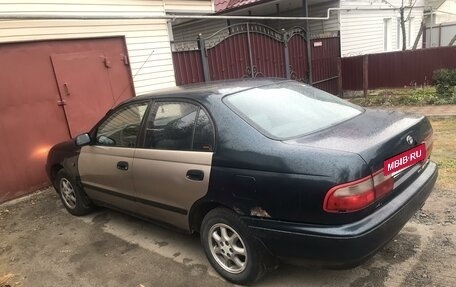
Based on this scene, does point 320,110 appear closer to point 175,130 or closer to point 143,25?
point 175,130

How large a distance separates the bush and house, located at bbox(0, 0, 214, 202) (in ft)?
22.7

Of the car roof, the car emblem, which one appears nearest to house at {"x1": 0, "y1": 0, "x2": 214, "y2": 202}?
the car roof

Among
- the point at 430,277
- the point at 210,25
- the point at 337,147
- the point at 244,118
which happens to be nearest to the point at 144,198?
the point at 244,118

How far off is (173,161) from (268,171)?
3.25ft

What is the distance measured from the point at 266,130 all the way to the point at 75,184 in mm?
2878

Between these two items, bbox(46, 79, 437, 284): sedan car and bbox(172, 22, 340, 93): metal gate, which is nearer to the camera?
bbox(46, 79, 437, 284): sedan car

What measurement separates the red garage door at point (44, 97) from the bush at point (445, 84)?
7.72 m

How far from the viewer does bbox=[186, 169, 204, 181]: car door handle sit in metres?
3.09

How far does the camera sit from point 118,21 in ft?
23.8

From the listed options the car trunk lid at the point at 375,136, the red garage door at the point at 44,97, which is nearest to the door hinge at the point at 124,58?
the red garage door at the point at 44,97

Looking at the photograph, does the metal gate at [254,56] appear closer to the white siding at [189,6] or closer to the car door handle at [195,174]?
the white siding at [189,6]

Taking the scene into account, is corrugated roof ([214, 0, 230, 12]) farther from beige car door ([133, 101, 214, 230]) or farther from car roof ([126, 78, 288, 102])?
beige car door ([133, 101, 214, 230])

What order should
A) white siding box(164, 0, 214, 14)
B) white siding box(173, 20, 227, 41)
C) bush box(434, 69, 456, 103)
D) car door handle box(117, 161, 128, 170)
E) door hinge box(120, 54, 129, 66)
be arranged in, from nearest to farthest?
car door handle box(117, 161, 128, 170)
door hinge box(120, 54, 129, 66)
white siding box(164, 0, 214, 14)
bush box(434, 69, 456, 103)
white siding box(173, 20, 227, 41)

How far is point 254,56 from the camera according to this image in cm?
1002
